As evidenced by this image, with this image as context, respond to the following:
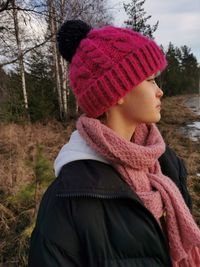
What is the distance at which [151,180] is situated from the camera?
165 centimetres

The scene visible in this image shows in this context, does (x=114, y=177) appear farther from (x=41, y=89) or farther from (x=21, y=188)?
(x=41, y=89)

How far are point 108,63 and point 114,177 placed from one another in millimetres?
492

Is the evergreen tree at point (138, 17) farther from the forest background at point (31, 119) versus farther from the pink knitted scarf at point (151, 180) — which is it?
the pink knitted scarf at point (151, 180)

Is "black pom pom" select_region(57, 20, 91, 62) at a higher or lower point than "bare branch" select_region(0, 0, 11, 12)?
lower

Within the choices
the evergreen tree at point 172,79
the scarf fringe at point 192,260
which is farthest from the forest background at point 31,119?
the evergreen tree at point 172,79

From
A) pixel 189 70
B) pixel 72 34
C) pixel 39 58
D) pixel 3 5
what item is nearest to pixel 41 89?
pixel 39 58

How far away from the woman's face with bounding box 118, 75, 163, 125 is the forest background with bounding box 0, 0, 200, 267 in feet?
7.85

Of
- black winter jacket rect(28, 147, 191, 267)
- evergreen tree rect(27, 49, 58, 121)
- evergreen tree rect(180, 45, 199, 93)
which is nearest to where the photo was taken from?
black winter jacket rect(28, 147, 191, 267)

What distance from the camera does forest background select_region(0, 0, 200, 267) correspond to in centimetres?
420

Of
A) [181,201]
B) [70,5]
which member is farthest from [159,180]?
[70,5]

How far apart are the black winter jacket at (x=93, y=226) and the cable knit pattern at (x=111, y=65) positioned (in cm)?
34

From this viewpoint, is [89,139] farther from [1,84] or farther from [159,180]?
[1,84]

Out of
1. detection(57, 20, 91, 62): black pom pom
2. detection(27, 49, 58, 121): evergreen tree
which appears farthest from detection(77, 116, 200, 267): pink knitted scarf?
detection(27, 49, 58, 121): evergreen tree

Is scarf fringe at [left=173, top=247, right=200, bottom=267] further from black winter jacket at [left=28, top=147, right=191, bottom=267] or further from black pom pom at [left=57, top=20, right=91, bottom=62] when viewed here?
black pom pom at [left=57, top=20, right=91, bottom=62]
